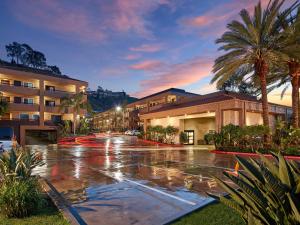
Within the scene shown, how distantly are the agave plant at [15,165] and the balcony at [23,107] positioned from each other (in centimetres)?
3760

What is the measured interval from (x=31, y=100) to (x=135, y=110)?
41.1 m

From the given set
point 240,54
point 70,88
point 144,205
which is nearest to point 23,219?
point 144,205

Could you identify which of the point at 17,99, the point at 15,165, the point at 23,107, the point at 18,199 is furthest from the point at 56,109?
the point at 18,199

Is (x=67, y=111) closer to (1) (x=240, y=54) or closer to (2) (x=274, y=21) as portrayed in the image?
(1) (x=240, y=54)

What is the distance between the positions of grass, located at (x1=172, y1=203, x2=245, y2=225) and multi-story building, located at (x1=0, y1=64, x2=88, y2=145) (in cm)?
3750

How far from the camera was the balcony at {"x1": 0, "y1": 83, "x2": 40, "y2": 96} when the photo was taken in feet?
128

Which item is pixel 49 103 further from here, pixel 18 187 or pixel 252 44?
pixel 18 187

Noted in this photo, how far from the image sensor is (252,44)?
21.8 m

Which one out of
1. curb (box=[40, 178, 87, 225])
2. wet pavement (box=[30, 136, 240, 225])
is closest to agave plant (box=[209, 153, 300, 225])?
wet pavement (box=[30, 136, 240, 225])

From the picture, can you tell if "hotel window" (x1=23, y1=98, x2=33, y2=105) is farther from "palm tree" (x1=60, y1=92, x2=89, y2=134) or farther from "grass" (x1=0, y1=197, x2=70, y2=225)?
"grass" (x1=0, y1=197, x2=70, y2=225)

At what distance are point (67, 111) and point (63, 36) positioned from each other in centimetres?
1881

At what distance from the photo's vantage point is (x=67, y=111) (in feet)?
153

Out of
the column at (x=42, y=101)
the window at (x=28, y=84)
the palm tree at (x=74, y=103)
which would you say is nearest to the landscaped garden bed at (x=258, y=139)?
the palm tree at (x=74, y=103)

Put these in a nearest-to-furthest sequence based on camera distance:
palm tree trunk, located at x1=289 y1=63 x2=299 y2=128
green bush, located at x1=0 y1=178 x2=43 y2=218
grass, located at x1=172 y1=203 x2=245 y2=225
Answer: grass, located at x1=172 y1=203 x2=245 y2=225 → green bush, located at x1=0 y1=178 x2=43 y2=218 → palm tree trunk, located at x1=289 y1=63 x2=299 y2=128
